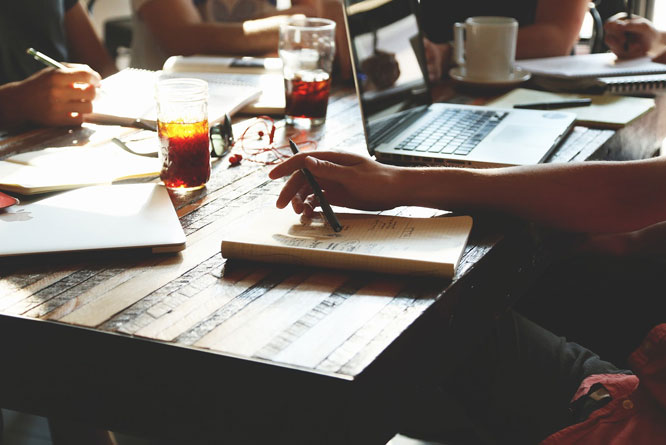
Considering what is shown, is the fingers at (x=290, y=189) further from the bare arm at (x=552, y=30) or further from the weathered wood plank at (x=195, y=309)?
the bare arm at (x=552, y=30)

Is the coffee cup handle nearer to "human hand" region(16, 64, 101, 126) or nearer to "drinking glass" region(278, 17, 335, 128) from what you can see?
"drinking glass" region(278, 17, 335, 128)

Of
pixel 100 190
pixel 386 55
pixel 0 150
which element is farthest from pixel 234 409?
pixel 386 55

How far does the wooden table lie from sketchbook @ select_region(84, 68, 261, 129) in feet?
2.00

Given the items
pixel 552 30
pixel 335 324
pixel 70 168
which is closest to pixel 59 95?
pixel 70 168

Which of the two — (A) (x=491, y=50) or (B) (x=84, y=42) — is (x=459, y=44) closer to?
(A) (x=491, y=50)

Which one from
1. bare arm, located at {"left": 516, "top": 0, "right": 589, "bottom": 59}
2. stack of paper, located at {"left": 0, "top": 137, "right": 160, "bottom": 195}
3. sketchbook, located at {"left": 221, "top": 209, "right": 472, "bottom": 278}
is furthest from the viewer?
bare arm, located at {"left": 516, "top": 0, "right": 589, "bottom": 59}

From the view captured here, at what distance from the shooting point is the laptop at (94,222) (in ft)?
2.89

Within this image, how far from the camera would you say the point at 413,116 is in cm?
152

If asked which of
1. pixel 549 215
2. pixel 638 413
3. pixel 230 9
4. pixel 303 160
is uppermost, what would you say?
pixel 230 9

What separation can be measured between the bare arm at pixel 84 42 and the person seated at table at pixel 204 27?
14cm

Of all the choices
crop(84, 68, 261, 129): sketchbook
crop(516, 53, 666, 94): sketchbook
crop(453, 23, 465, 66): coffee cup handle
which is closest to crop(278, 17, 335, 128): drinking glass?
crop(84, 68, 261, 129): sketchbook

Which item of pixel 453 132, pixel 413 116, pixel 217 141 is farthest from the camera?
pixel 413 116

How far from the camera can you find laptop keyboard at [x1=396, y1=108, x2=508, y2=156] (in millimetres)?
1303

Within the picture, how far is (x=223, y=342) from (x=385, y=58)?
0.95 metres
